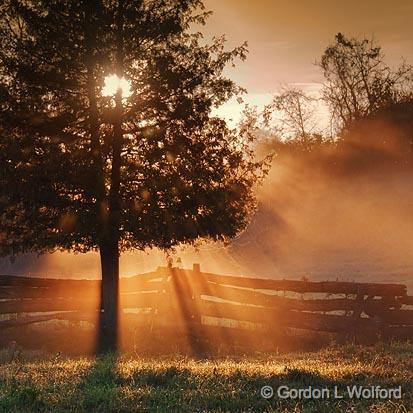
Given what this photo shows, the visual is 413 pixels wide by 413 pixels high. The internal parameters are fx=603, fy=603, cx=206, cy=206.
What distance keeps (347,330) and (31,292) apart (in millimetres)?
9254

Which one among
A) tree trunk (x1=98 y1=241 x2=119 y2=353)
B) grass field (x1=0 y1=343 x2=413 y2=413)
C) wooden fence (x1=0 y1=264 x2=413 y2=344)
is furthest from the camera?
tree trunk (x1=98 y1=241 x2=119 y2=353)

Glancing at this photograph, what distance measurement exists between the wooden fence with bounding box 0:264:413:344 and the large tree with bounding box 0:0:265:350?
2.40m

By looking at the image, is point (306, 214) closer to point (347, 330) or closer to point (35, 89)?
point (347, 330)

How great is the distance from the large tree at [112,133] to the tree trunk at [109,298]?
822 mm

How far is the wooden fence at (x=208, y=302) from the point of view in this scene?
16.5m

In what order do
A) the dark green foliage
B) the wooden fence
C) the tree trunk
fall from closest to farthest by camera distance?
the dark green foliage < the wooden fence < the tree trunk

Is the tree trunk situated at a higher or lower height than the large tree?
lower

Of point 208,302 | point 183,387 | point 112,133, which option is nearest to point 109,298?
point 208,302

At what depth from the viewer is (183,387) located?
321 inches

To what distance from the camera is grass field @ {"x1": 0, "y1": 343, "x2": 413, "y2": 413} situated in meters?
7.02

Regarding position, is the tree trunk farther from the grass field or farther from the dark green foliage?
the grass field

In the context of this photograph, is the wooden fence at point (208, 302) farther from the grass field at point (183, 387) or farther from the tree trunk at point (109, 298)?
the grass field at point (183, 387)

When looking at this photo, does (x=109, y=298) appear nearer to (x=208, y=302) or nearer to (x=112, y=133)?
(x=208, y=302)

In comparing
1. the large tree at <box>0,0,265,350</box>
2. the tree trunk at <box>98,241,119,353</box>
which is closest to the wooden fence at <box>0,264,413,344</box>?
the tree trunk at <box>98,241,119,353</box>
